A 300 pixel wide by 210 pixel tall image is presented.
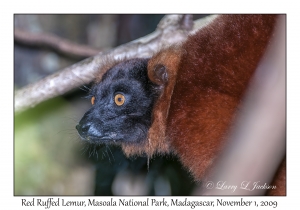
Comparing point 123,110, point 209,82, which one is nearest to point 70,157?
point 123,110

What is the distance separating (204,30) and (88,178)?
2372 mm

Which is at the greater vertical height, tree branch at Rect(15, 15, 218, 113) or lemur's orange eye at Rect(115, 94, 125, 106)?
tree branch at Rect(15, 15, 218, 113)

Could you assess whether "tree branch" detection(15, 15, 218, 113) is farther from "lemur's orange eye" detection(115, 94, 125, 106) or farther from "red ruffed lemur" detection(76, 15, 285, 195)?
"lemur's orange eye" detection(115, 94, 125, 106)

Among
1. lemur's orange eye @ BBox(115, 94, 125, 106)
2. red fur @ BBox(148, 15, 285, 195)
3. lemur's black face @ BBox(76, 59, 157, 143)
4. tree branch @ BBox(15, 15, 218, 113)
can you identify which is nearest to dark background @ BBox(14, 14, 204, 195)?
tree branch @ BBox(15, 15, 218, 113)

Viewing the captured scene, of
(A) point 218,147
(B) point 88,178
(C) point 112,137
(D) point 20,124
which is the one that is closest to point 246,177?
(A) point 218,147

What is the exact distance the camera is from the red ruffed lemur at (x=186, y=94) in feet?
7.47

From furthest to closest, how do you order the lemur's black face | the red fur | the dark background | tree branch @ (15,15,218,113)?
the dark background
tree branch @ (15,15,218,113)
the lemur's black face
the red fur

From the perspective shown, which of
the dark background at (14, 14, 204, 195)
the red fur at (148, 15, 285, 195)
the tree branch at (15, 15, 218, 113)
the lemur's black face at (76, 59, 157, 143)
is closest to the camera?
the red fur at (148, 15, 285, 195)

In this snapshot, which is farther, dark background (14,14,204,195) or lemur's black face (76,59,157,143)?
dark background (14,14,204,195)

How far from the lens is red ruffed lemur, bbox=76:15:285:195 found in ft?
7.47

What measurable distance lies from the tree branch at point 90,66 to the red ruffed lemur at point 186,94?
43 centimetres

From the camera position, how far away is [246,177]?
5.38 ft
